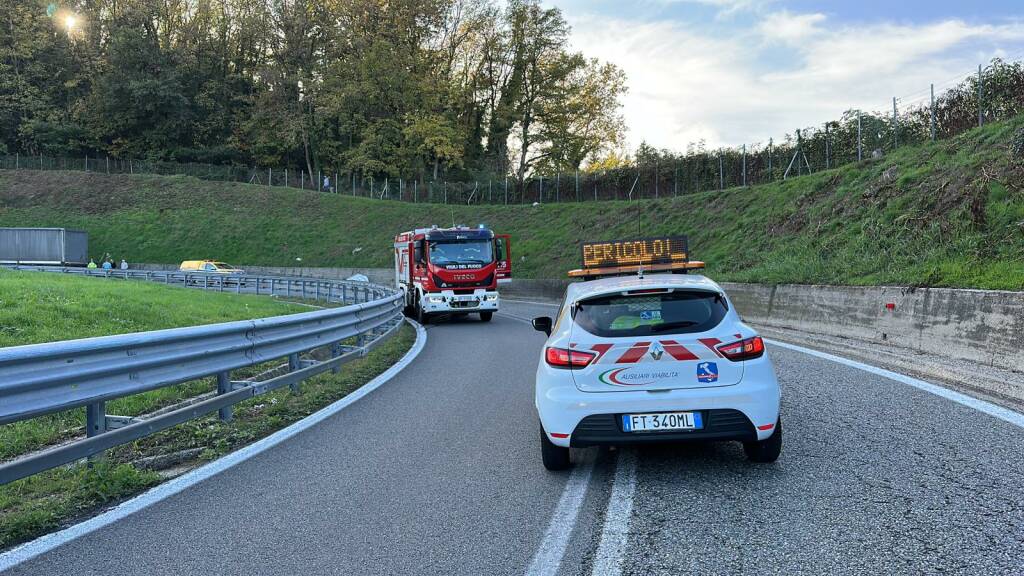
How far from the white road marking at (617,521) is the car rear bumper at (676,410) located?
1.07 ft

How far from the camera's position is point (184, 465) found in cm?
608

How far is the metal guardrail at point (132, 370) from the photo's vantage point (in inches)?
194

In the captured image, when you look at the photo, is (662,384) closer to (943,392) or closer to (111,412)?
(943,392)

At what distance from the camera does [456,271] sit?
71.8 ft

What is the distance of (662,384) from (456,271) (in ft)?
55.3

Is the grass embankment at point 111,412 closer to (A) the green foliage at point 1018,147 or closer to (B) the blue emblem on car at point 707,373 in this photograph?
(B) the blue emblem on car at point 707,373

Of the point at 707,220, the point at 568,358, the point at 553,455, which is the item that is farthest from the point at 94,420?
the point at 707,220

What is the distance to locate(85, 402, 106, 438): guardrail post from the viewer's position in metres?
5.68

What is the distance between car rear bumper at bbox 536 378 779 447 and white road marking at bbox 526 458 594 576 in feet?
1.05

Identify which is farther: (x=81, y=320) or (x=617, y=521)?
(x=81, y=320)

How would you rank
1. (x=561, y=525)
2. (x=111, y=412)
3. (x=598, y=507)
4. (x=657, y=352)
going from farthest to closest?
(x=111, y=412), (x=657, y=352), (x=598, y=507), (x=561, y=525)

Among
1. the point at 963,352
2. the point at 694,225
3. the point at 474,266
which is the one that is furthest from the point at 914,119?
the point at 963,352

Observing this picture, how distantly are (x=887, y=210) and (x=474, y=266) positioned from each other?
11368 millimetres

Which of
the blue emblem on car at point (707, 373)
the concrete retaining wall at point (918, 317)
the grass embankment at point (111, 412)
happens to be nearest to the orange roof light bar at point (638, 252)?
the concrete retaining wall at point (918, 317)
